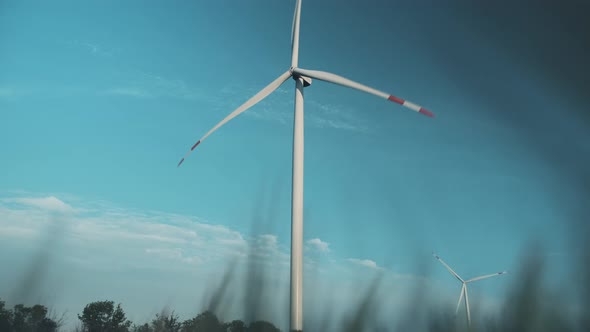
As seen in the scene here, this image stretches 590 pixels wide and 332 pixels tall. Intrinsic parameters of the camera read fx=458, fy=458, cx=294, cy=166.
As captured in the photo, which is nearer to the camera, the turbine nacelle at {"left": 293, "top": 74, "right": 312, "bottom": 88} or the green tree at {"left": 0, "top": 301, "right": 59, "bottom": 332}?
the turbine nacelle at {"left": 293, "top": 74, "right": 312, "bottom": 88}

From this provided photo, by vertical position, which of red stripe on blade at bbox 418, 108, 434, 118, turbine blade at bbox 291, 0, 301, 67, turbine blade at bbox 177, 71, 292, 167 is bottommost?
red stripe on blade at bbox 418, 108, 434, 118

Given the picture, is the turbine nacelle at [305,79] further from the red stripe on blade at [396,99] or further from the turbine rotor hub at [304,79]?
the red stripe on blade at [396,99]

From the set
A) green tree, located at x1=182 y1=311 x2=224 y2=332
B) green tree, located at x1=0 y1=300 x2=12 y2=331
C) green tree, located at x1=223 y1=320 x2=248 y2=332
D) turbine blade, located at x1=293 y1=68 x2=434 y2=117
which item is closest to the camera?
turbine blade, located at x1=293 y1=68 x2=434 y2=117

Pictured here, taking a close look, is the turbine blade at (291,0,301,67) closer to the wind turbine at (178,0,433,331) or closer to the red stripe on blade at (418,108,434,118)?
the wind turbine at (178,0,433,331)

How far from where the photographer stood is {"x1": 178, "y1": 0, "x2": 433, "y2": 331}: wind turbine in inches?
1639

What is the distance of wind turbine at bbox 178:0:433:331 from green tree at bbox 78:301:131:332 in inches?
3707

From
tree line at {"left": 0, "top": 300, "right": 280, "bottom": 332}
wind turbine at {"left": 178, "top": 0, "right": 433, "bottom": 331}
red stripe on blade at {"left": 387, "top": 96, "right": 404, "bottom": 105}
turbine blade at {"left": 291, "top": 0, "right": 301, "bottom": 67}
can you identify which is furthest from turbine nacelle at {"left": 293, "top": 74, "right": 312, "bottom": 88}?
tree line at {"left": 0, "top": 300, "right": 280, "bottom": 332}

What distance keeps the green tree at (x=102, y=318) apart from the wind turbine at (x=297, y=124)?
94.2 m

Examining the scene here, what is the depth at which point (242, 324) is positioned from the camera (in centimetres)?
12650

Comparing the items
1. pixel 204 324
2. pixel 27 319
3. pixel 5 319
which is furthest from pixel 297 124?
pixel 27 319

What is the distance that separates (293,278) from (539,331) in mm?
115916

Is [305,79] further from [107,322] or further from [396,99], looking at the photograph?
[107,322]

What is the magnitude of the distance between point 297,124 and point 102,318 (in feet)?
353

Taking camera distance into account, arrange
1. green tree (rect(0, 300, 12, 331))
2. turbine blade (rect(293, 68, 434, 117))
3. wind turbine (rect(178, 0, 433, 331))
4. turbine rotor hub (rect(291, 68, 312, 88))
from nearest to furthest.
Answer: wind turbine (rect(178, 0, 433, 331))
turbine blade (rect(293, 68, 434, 117))
turbine rotor hub (rect(291, 68, 312, 88))
green tree (rect(0, 300, 12, 331))
